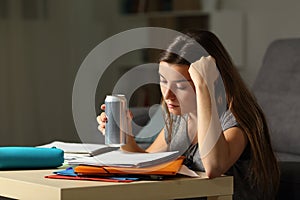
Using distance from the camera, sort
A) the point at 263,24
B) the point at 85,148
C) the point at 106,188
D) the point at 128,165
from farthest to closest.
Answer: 1. the point at 263,24
2. the point at 85,148
3. the point at 128,165
4. the point at 106,188

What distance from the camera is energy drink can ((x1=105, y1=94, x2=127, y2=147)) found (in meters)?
1.98

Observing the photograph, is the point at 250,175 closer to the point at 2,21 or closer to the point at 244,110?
the point at 244,110

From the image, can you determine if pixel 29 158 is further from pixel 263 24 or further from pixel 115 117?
pixel 263 24

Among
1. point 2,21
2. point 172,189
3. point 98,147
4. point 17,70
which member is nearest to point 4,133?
point 17,70

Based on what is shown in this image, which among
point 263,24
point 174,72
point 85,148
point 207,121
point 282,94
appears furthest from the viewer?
point 263,24

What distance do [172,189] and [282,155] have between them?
137cm

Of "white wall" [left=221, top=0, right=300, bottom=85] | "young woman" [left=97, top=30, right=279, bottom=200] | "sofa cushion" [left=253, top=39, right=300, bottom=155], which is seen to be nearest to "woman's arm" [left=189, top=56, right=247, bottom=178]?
"young woman" [left=97, top=30, right=279, bottom=200]

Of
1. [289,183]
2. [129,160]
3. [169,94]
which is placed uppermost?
[169,94]

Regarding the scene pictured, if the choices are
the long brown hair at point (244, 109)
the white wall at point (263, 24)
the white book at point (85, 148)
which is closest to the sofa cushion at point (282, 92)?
the white wall at point (263, 24)

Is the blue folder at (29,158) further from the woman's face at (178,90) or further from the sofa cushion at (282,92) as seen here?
the sofa cushion at (282,92)

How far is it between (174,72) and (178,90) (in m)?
0.07

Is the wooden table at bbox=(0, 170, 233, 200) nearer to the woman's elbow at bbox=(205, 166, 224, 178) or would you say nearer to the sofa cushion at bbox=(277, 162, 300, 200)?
the woman's elbow at bbox=(205, 166, 224, 178)

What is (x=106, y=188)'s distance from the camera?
1.74 metres

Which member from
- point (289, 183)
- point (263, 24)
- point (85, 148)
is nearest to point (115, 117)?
point (85, 148)
